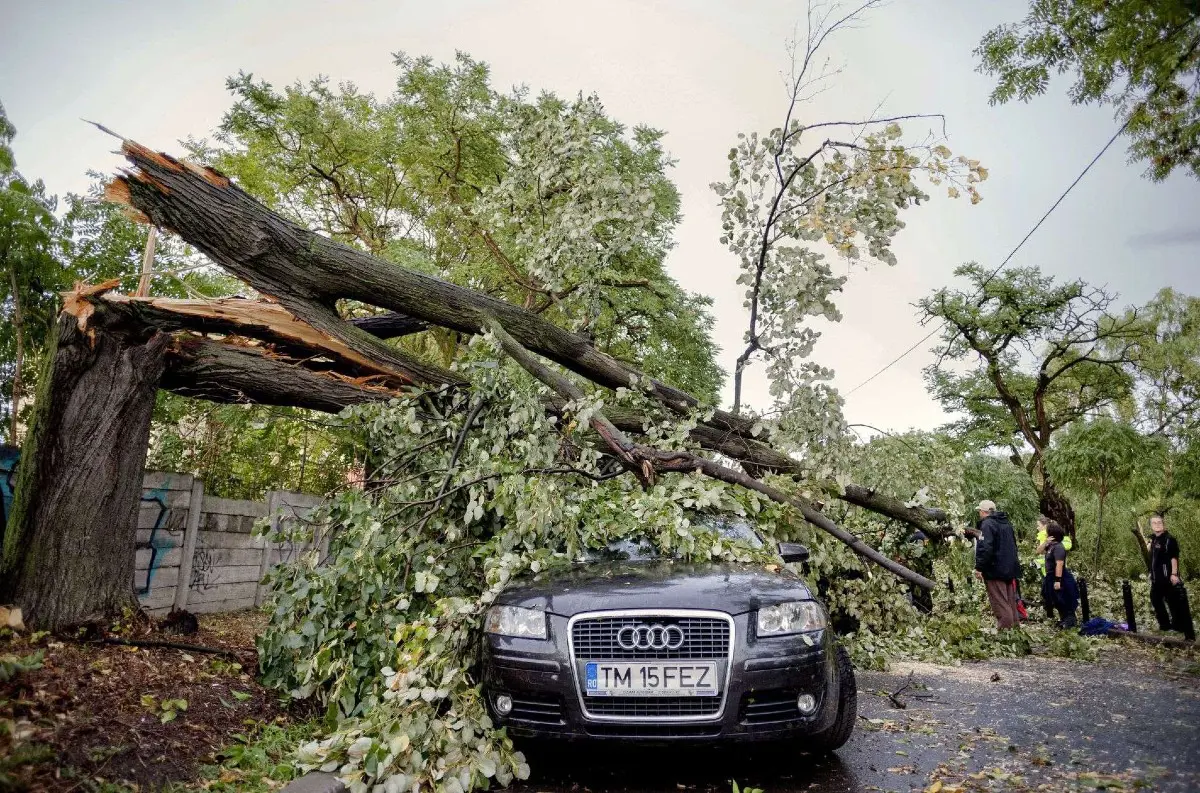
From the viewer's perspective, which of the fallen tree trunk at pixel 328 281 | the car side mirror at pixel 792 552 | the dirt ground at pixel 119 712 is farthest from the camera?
the fallen tree trunk at pixel 328 281

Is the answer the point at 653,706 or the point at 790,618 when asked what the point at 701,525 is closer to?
the point at 790,618

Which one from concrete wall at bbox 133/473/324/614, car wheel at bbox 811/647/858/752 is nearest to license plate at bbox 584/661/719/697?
car wheel at bbox 811/647/858/752

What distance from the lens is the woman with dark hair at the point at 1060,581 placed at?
11.3 meters

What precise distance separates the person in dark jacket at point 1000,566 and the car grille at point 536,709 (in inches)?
310

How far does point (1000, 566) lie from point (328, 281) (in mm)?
8737

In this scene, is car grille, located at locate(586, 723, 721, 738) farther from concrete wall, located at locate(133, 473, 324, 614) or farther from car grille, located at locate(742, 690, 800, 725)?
concrete wall, located at locate(133, 473, 324, 614)

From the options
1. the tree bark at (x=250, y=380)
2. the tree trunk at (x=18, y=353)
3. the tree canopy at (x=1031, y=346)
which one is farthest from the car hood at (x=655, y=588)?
the tree canopy at (x=1031, y=346)

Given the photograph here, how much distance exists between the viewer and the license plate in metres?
3.52

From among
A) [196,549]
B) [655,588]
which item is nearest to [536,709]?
[655,588]

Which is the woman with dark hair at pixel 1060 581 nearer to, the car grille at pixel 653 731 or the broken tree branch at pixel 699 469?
the broken tree branch at pixel 699 469

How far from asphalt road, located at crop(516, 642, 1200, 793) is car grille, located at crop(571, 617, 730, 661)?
0.42m

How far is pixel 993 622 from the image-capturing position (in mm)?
11250

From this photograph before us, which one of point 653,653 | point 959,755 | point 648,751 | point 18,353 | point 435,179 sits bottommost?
point 959,755

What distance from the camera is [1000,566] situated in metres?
9.73
